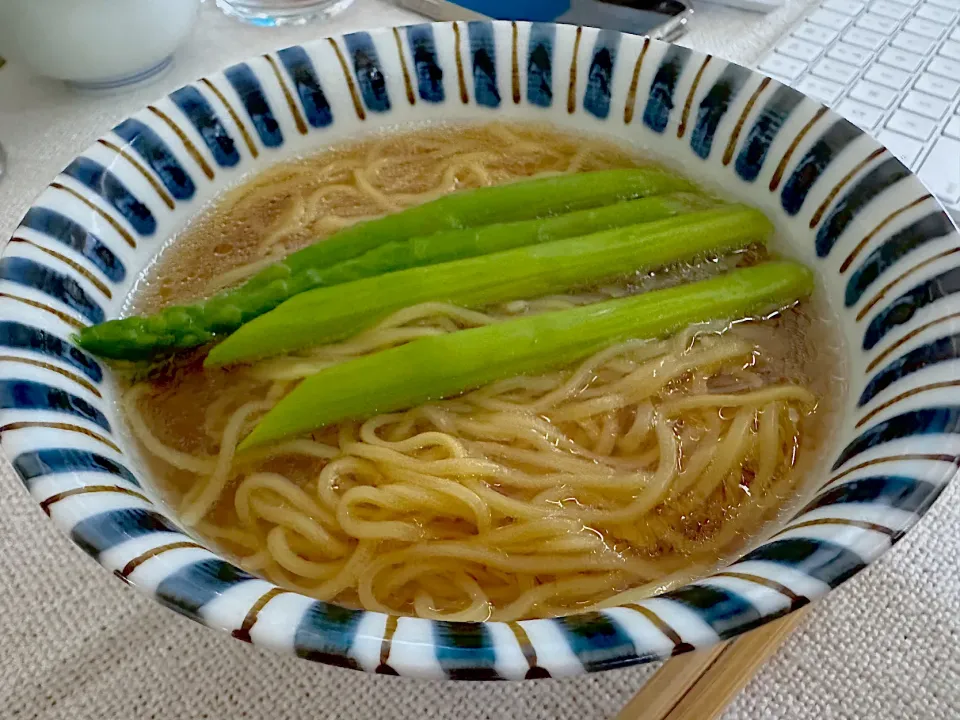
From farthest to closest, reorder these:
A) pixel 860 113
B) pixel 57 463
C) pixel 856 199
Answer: pixel 860 113, pixel 856 199, pixel 57 463

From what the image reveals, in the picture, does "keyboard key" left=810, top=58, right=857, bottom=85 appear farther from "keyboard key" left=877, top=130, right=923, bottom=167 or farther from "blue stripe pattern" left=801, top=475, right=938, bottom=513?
"blue stripe pattern" left=801, top=475, right=938, bottom=513

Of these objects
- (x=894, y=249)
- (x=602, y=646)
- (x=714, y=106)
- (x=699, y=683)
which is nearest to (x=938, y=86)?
(x=714, y=106)

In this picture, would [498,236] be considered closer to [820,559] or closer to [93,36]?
[820,559]

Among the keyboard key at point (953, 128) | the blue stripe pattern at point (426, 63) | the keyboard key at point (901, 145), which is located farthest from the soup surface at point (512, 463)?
the keyboard key at point (953, 128)

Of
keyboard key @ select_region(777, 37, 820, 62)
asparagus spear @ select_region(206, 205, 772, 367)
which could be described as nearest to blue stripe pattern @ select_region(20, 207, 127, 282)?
asparagus spear @ select_region(206, 205, 772, 367)

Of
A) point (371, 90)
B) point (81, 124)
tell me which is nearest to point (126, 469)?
point (371, 90)

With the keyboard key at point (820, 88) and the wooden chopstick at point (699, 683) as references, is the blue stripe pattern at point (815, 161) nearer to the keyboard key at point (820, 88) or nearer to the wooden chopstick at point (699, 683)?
the wooden chopstick at point (699, 683)
